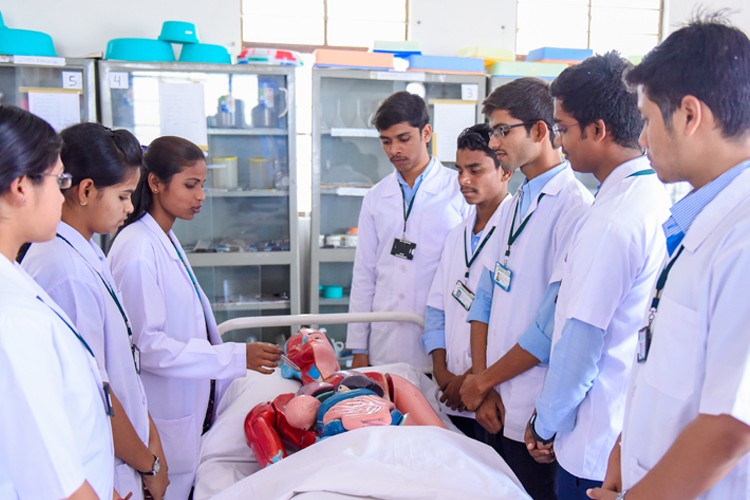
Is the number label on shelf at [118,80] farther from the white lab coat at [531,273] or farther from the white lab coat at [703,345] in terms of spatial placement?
the white lab coat at [703,345]

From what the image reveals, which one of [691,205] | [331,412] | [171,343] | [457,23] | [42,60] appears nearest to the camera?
[691,205]

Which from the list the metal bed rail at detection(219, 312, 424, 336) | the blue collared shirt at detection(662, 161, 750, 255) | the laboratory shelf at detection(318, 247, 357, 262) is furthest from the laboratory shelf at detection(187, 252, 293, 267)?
the blue collared shirt at detection(662, 161, 750, 255)

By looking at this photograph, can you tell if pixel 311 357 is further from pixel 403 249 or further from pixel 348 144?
pixel 348 144

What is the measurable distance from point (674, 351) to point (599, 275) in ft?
1.27

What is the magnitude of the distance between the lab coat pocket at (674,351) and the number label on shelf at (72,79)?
3692 millimetres

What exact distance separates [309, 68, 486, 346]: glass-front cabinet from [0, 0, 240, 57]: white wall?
864 mm

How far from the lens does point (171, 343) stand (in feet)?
5.90

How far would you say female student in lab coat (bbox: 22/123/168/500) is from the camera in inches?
55.4

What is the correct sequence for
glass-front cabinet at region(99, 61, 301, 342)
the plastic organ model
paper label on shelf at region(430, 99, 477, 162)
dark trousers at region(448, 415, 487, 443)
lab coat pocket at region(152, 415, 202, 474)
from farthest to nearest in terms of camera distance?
paper label on shelf at region(430, 99, 477, 162) → glass-front cabinet at region(99, 61, 301, 342) → dark trousers at region(448, 415, 487, 443) → lab coat pocket at region(152, 415, 202, 474) → the plastic organ model

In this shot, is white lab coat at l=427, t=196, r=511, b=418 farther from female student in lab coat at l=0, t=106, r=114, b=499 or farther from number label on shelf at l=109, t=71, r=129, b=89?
number label on shelf at l=109, t=71, r=129, b=89

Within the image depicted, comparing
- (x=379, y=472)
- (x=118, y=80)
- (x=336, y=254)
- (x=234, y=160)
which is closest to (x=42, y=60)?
(x=118, y=80)

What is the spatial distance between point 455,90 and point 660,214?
309 centimetres

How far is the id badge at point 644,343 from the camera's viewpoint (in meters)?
1.11

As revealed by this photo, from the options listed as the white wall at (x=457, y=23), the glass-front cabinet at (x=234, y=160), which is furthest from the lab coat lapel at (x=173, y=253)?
the white wall at (x=457, y=23)
